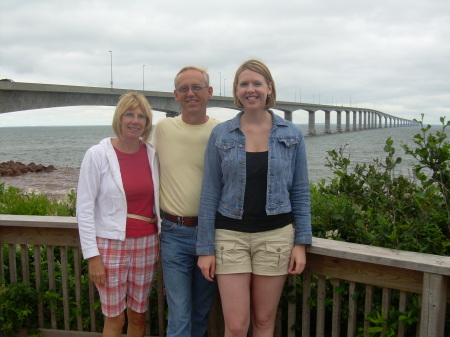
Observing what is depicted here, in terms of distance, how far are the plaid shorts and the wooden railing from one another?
17.3 inches

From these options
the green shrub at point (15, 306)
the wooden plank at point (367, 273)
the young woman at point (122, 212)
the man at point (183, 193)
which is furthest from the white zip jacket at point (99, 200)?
the wooden plank at point (367, 273)

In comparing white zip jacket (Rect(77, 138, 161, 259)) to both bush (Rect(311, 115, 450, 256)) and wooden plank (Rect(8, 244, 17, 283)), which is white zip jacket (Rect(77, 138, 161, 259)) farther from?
bush (Rect(311, 115, 450, 256))

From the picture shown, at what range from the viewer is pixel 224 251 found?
2697mm

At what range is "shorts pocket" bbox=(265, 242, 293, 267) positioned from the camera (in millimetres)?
2680

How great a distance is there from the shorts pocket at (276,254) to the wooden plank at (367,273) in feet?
1.17

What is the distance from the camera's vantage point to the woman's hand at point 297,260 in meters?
2.71

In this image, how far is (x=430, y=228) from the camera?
2850 mm

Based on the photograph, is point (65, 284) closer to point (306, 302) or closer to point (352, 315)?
point (306, 302)

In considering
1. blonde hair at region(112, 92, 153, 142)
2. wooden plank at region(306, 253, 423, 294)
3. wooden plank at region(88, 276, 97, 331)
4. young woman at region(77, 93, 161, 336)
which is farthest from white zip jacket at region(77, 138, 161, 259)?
wooden plank at region(306, 253, 423, 294)

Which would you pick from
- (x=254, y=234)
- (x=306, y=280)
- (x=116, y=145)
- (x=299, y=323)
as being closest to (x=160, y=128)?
(x=116, y=145)

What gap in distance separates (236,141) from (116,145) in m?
0.87

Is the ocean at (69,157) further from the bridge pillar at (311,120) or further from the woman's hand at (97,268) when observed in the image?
the bridge pillar at (311,120)

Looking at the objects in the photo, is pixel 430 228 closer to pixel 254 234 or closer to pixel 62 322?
pixel 254 234

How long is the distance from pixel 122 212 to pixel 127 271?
41 cm
